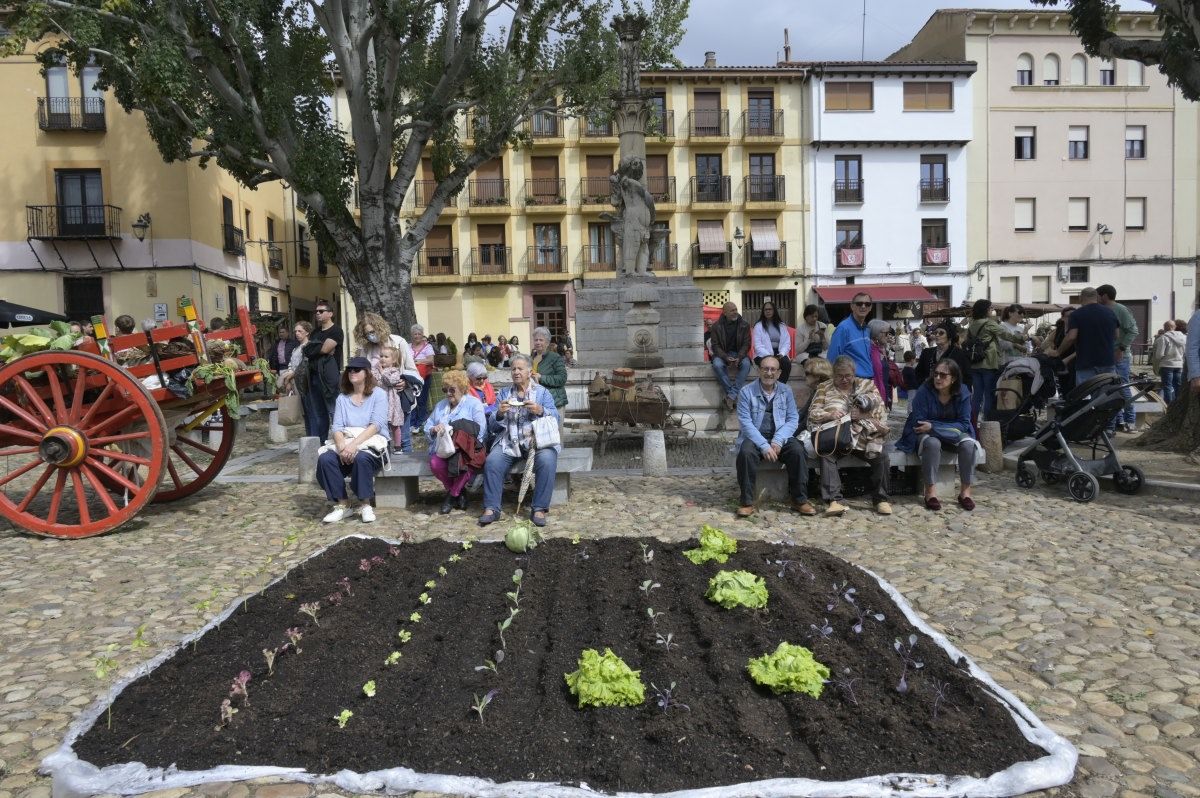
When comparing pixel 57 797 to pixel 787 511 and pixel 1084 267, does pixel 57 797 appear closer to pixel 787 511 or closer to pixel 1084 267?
pixel 787 511

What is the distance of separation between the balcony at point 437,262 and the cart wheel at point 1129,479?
2954 centimetres

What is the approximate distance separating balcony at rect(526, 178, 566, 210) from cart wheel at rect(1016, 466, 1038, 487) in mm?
28610

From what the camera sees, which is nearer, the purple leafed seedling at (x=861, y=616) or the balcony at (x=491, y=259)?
the purple leafed seedling at (x=861, y=616)

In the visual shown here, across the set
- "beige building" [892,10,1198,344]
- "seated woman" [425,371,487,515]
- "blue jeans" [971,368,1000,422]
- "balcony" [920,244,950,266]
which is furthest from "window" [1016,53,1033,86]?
"seated woman" [425,371,487,515]

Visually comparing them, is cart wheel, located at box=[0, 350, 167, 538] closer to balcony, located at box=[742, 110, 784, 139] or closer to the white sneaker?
the white sneaker

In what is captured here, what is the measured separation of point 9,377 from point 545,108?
11257mm

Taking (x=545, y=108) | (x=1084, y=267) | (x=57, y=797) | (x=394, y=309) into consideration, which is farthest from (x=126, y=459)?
(x=1084, y=267)

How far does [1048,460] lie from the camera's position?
24.3 ft

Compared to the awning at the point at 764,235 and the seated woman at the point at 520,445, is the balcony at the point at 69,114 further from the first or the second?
the awning at the point at 764,235

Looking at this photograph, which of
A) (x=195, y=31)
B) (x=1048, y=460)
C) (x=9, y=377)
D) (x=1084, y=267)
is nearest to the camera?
(x=9, y=377)

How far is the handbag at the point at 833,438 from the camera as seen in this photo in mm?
6656

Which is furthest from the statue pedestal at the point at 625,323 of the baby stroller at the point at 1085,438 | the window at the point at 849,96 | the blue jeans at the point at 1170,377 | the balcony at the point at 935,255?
the window at the point at 849,96

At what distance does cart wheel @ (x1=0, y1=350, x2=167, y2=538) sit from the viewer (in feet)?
20.0

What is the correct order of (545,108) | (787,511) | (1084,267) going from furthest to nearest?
1. (1084,267)
2. (545,108)
3. (787,511)
